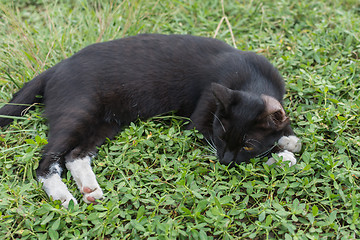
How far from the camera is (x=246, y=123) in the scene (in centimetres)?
244

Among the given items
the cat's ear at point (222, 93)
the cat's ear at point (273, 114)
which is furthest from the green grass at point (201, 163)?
the cat's ear at point (222, 93)

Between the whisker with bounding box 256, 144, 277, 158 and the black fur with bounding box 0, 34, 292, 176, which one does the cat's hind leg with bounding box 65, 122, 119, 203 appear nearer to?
the black fur with bounding box 0, 34, 292, 176

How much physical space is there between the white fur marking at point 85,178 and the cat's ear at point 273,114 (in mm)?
1195

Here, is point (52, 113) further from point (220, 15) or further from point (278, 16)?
point (278, 16)

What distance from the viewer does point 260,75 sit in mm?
2855

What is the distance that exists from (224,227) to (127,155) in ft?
3.12

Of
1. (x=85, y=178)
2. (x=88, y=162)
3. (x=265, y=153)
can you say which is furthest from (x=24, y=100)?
(x=265, y=153)

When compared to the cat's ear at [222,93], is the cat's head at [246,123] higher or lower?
lower

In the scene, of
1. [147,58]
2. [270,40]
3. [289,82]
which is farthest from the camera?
[270,40]

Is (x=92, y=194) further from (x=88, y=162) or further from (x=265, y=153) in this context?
(x=265, y=153)

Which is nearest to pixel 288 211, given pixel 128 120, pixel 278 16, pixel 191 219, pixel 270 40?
pixel 191 219

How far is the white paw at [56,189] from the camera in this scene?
239 cm

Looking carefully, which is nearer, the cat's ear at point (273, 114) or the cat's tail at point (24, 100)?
the cat's ear at point (273, 114)

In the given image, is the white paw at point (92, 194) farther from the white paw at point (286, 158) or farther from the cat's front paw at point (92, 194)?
the white paw at point (286, 158)
